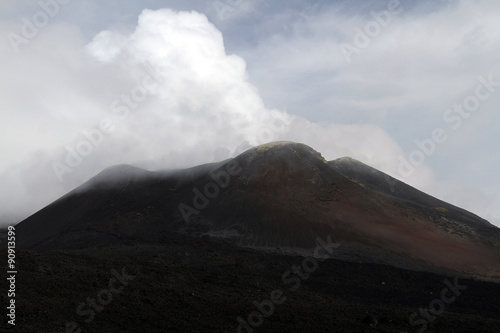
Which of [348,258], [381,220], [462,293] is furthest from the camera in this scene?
[381,220]

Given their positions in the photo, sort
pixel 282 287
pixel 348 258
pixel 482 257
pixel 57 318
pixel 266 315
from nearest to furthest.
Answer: pixel 57 318
pixel 266 315
pixel 282 287
pixel 348 258
pixel 482 257

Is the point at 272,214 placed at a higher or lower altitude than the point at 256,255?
higher

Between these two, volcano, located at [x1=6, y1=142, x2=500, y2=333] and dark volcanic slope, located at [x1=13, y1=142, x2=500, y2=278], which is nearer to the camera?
volcano, located at [x1=6, y1=142, x2=500, y2=333]

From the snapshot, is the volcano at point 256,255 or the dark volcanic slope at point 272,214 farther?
the dark volcanic slope at point 272,214

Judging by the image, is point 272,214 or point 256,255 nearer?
point 256,255

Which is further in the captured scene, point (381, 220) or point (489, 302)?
point (381, 220)

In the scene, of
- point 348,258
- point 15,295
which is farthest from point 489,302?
point 15,295

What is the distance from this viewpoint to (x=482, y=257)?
43.8m

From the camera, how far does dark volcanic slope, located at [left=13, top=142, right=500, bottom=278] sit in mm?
43062

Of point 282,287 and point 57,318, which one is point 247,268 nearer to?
point 282,287

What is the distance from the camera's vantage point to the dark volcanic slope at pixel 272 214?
43.1 meters

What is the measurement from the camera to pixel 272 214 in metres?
46.4

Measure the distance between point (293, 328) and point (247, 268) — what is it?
1338 centimetres

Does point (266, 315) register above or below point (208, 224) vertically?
below
